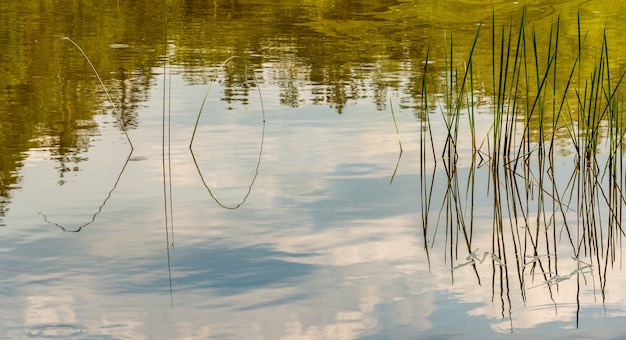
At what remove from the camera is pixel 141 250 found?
456 centimetres

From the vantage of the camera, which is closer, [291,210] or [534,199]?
[291,210]

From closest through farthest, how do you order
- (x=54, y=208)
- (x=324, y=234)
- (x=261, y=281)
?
(x=261, y=281) < (x=324, y=234) < (x=54, y=208)

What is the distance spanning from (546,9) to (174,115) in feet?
31.9

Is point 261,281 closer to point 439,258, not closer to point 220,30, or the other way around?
point 439,258

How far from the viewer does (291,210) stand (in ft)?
17.2

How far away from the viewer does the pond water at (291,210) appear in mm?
3787

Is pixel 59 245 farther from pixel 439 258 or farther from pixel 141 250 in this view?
pixel 439 258

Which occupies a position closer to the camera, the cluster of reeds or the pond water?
the pond water

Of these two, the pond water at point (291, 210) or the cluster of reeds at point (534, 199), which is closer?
the pond water at point (291, 210)

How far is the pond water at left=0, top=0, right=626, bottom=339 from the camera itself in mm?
3787

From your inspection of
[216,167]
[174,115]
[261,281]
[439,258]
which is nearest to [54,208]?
[216,167]

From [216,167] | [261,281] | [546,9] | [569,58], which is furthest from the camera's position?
[546,9]

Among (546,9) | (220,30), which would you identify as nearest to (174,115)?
(220,30)

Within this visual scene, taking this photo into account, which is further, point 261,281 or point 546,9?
point 546,9
